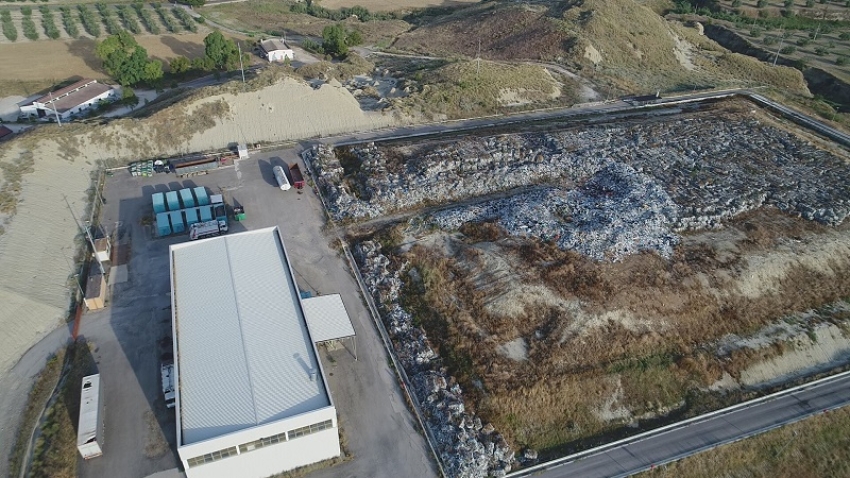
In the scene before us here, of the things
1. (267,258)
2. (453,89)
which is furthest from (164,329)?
(453,89)

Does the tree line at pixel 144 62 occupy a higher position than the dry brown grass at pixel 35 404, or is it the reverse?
the tree line at pixel 144 62

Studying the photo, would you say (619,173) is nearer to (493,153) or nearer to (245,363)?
(493,153)

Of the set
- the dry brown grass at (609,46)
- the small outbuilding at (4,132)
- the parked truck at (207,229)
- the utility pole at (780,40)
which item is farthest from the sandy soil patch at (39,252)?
the utility pole at (780,40)

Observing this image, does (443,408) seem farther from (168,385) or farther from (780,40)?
(780,40)

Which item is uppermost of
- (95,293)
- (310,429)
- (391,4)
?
(391,4)

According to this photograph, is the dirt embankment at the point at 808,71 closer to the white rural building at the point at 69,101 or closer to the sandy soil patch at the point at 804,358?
the sandy soil patch at the point at 804,358

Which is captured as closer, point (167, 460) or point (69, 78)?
point (167, 460)

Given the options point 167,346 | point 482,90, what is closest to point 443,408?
point 167,346
